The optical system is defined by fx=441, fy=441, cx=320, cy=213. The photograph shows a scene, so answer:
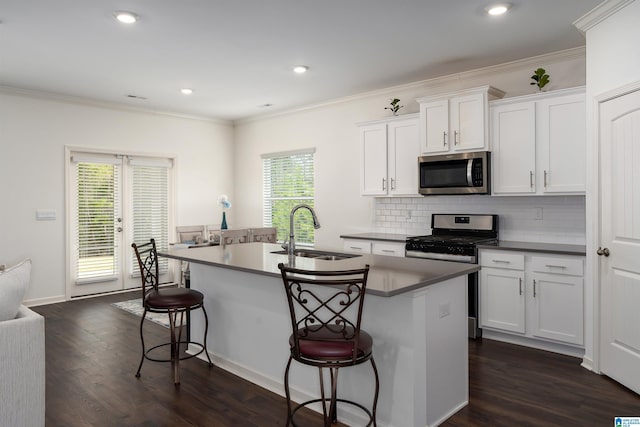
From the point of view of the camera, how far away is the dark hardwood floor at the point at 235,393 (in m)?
2.63

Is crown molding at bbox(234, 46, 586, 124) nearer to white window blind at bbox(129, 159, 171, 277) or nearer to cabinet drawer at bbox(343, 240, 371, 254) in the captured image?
cabinet drawer at bbox(343, 240, 371, 254)

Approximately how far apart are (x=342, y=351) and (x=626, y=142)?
2.53 metres

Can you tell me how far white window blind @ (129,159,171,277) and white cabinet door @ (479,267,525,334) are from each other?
4815 mm

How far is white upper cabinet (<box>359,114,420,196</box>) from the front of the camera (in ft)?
16.2

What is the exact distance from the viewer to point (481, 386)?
3.08 meters

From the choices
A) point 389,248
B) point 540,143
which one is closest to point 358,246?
point 389,248

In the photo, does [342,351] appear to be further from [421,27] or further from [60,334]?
[60,334]

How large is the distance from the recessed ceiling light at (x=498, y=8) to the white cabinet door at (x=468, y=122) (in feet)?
3.36

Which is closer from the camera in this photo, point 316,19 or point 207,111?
point 316,19

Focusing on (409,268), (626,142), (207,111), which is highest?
(207,111)

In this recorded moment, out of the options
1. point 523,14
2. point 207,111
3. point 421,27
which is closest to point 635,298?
point 523,14

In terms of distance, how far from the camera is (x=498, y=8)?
3.23 metres

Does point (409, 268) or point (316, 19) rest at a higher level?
point (316, 19)

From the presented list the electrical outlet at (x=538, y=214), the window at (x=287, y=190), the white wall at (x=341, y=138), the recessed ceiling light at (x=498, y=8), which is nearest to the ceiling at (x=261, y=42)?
the recessed ceiling light at (x=498, y=8)
